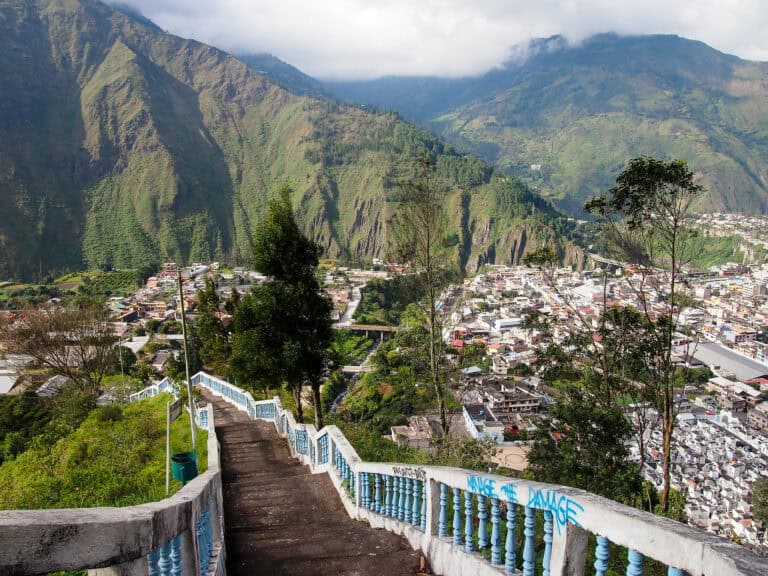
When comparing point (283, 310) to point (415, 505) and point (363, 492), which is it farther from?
point (415, 505)

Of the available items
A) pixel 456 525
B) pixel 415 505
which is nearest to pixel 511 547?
pixel 456 525

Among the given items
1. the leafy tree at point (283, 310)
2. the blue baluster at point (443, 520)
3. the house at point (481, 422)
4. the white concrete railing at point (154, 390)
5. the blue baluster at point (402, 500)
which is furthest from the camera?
the house at point (481, 422)

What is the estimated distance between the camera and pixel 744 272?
86125 millimetres

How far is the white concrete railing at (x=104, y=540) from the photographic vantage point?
1439 mm

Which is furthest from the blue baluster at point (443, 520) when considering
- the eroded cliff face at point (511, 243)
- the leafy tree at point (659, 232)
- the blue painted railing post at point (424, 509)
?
the eroded cliff face at point (511, 243)

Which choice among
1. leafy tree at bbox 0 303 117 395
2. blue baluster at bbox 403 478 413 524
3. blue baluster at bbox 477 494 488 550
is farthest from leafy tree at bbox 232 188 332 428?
leafy tree at bbox 0 303 117 395

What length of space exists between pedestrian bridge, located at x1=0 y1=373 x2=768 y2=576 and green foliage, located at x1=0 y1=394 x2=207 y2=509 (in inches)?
48.3

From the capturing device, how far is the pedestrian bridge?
5.34ft

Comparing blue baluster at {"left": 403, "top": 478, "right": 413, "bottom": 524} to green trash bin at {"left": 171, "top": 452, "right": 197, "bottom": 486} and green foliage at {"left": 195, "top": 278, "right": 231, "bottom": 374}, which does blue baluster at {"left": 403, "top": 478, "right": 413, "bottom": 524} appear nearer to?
green trash bin at {"left": 171, "top": 452, "right": 197, "bottom": 486}

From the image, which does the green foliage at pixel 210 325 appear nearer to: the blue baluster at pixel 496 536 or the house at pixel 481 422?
the house at pixel 481 422

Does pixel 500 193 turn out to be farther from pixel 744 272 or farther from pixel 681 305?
pixel 681 305

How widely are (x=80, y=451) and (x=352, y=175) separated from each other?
13609cm

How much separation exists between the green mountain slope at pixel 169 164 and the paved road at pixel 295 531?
9017cm

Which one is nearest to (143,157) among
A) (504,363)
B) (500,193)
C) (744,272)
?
(500,193)
